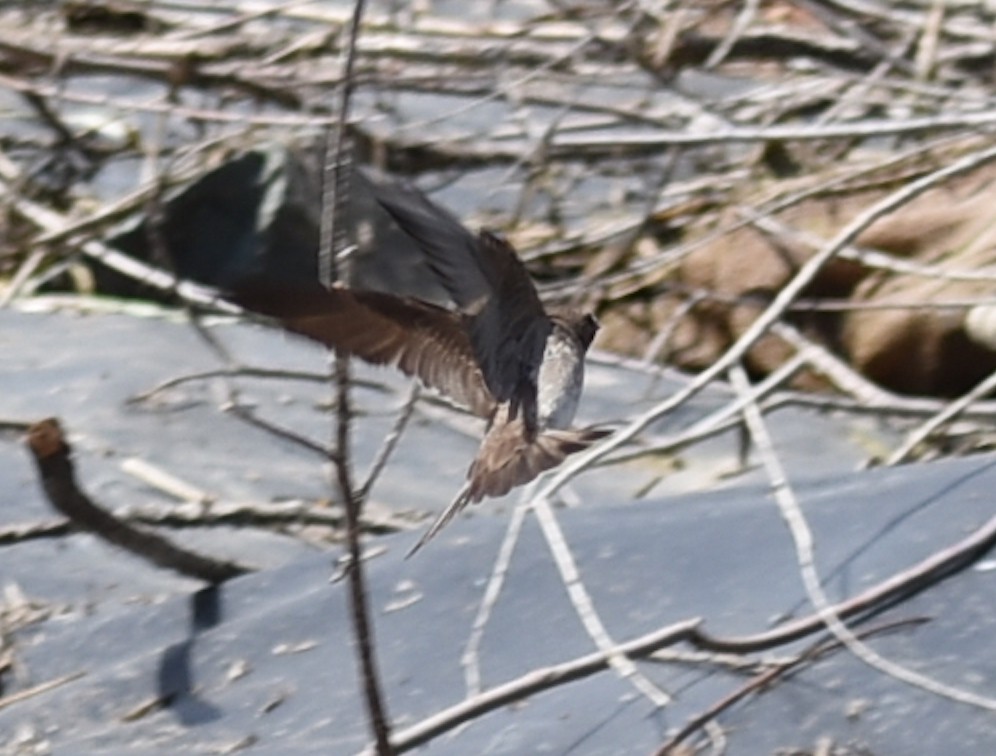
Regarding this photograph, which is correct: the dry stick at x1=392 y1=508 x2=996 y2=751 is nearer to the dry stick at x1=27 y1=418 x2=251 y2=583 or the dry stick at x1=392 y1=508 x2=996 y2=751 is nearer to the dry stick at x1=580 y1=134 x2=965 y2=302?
the dry stick at x1=27 y1=418 x2=251 y2=583

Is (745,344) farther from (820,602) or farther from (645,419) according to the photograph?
(820,602)

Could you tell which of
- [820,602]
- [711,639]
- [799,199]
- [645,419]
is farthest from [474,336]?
[799,199]

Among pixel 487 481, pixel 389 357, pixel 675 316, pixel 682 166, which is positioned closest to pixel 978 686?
pixel 487 481

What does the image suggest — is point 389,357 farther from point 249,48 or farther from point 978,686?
point 249,48

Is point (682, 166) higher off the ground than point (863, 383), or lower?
higher

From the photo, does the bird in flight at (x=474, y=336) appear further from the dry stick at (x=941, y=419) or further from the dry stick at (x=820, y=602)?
the dry stick at (x=941, y=419)

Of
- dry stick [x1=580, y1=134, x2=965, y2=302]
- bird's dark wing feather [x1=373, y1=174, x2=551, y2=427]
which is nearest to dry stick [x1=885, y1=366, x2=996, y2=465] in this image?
dry stick [x1=580, y1=134, x2=965, y2=302]

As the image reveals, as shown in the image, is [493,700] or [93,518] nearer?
[493,700]
